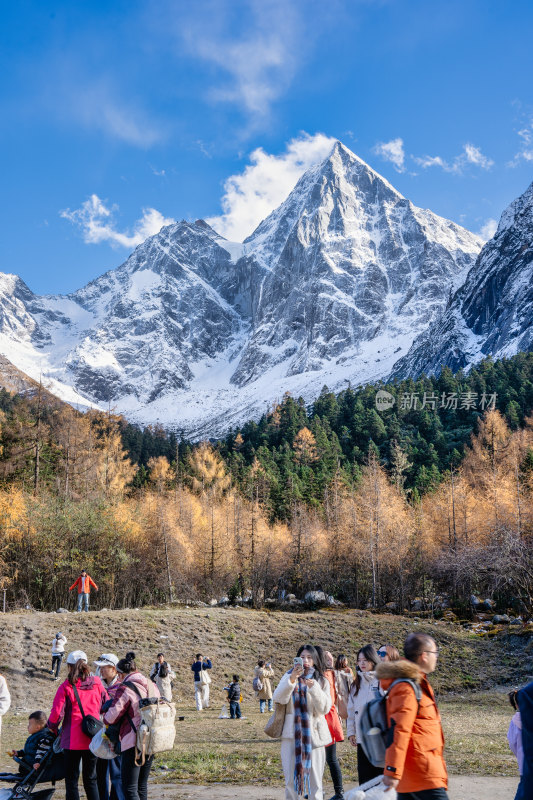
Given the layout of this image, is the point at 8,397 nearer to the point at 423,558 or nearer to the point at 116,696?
the point at 423,558

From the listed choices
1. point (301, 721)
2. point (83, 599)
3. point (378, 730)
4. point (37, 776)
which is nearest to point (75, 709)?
point (37, 776)

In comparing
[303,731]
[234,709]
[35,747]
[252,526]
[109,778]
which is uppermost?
[252,526]

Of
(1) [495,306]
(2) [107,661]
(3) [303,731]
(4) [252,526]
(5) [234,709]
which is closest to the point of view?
(3) [303,731]

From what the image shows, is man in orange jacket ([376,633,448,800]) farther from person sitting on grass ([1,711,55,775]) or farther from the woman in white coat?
person sitting on grass ([1,711,55,775])

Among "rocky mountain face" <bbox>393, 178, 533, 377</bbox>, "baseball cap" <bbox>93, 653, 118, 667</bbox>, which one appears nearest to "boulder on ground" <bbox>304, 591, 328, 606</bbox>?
→ "baseball cap" <bbox>93, 653, 118, 667</bbox>

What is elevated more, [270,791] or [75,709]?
[75,709]

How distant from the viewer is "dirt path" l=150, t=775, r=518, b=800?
7484 millimetres

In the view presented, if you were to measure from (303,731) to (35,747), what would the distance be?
9.64 ft

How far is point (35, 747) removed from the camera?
649 centimetres

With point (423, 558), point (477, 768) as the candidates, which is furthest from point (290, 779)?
point (423, 558)

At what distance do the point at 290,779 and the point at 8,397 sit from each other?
85949mm

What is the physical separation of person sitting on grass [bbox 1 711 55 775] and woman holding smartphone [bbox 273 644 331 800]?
2585 millimetres

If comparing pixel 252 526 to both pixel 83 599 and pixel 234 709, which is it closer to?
pixel 83 599

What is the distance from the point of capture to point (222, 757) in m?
10.2
